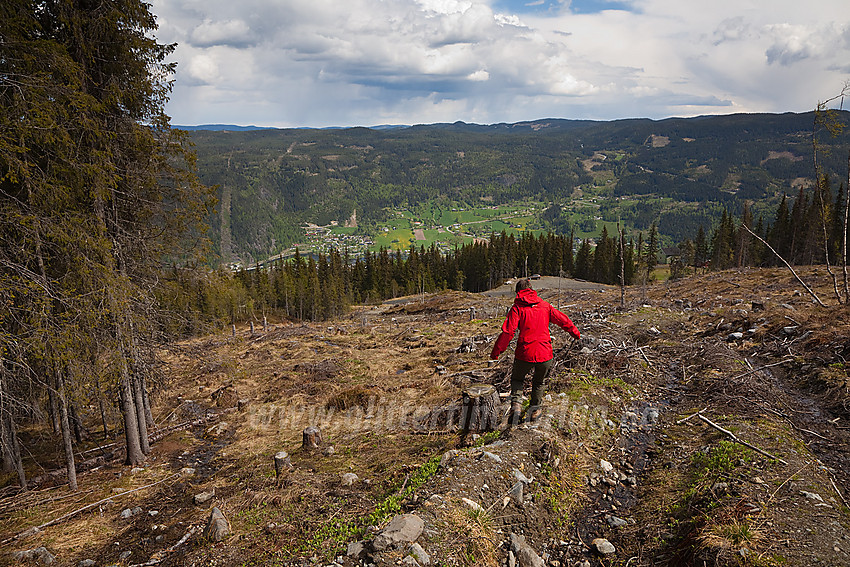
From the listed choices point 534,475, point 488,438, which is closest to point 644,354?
point 488,438

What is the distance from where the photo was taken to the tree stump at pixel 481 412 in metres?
7.90

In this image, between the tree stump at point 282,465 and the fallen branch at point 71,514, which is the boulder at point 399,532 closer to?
the tree stump at point 282,465

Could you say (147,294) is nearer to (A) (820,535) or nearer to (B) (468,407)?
(B) (468,407)

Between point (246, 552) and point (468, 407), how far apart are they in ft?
14.3

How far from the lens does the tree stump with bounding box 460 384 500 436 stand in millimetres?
7898

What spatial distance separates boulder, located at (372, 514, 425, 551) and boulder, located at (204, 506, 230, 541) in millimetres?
2579

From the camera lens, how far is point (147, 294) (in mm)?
9672

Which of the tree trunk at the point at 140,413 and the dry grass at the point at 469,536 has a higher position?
the dry grass at the point at 469,536

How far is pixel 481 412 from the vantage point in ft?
26.1

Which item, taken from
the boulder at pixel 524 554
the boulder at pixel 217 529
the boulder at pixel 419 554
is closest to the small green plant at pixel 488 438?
the boulder at pixel 524 554

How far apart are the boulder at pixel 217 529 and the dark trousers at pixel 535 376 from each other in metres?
4.88

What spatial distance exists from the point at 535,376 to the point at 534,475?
1847mm

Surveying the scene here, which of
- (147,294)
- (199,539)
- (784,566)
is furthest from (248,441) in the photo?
(784,566)

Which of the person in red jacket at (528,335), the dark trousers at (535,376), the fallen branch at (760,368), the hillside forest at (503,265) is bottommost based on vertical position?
the hillside forest at (503,265)
